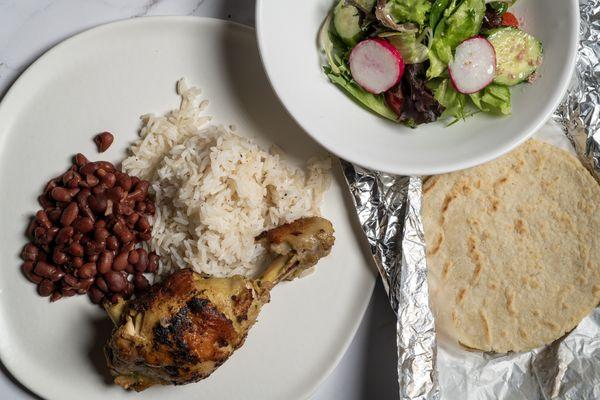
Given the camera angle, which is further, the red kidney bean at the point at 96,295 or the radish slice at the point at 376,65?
the red kidney bean at the point at 96,295

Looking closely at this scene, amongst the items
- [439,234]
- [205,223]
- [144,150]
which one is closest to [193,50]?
[144,150]

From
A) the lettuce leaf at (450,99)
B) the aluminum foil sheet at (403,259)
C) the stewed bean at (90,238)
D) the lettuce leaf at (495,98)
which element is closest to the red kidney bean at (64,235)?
the stewed bean at (90,238)

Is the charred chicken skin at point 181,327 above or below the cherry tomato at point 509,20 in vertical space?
below

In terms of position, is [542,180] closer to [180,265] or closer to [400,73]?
[400,73]

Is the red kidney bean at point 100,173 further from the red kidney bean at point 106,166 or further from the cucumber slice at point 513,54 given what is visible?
the cucumber slice at point 513,54

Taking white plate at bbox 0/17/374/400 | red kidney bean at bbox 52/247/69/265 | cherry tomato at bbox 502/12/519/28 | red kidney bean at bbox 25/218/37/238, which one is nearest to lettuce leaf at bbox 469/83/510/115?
cherry tomato at bbox 502/12/519/28

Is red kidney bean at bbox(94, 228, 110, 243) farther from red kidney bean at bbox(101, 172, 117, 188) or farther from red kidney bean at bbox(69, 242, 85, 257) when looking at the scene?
red kidney bean at bbox(101, 172, 117, 188)
